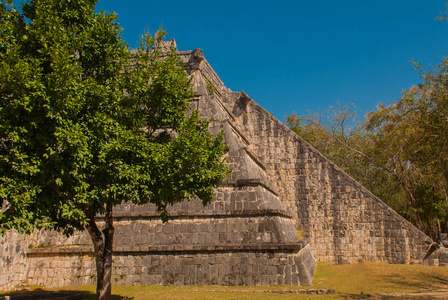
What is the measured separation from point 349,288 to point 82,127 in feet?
28.4

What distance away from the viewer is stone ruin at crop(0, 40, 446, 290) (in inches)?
424

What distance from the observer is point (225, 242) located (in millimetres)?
11094

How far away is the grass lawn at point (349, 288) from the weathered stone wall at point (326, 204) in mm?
1211

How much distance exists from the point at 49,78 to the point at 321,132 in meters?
26.3

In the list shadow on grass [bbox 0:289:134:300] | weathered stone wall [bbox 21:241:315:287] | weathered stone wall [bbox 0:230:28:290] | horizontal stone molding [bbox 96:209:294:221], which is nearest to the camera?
shadow on grass [bbox 0:289:134:300]

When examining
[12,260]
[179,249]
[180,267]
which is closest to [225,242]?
[179,249]

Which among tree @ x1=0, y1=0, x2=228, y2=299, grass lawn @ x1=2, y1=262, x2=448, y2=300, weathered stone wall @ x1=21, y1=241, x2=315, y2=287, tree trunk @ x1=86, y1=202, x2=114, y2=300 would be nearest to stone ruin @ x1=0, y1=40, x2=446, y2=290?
weathered stone wall @ x1=21, y1=241, x2=315, y2=287

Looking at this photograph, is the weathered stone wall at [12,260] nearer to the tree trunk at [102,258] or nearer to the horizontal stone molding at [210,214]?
the horizontal stone molding at [210,214]

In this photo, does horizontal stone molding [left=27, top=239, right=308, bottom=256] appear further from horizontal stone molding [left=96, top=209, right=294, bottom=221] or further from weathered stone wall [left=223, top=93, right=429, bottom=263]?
weathered stone wall [left=223, top=93, right=429, bottom=263]

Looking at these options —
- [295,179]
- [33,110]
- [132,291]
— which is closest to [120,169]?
[33,110]

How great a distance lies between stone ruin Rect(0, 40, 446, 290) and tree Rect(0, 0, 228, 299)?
3323 millimetres

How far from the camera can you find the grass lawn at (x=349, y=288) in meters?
9.41

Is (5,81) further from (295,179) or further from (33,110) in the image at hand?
(295,179)

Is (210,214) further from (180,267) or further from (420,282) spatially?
(420,282)
